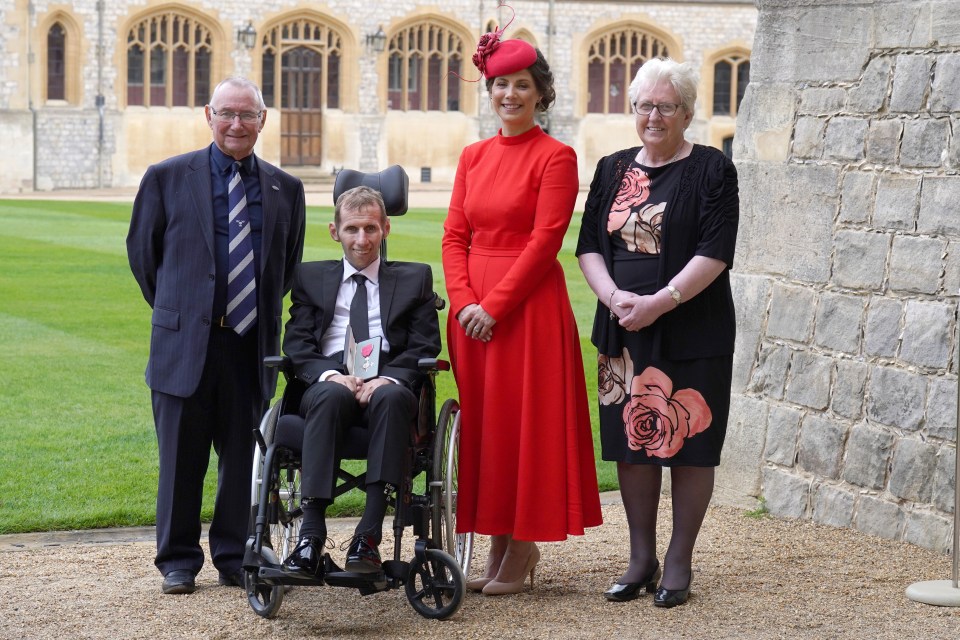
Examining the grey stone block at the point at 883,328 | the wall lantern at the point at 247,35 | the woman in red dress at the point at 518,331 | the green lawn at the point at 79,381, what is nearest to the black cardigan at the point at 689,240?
the woman in red dress at the point at 518,331

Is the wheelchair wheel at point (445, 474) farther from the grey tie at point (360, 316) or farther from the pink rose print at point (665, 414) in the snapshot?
the pink rose print at point (665, 414)

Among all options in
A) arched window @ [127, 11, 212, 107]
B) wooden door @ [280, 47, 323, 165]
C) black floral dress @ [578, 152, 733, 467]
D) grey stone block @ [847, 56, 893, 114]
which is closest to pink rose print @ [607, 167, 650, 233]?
black floral dress @ [578, 152, 733, 467]

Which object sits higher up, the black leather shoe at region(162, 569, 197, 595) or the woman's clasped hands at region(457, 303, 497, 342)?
the woman's clasped hands at region(457, 303, 497, 342)

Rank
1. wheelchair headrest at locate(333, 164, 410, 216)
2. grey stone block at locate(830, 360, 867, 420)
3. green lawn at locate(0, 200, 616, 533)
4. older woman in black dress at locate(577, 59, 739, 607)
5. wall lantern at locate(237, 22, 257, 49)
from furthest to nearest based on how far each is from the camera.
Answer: wall lantern at locate(237, 22, 257, 49) → green lawn at locate(0, 200, 616, 533) → grey stone block at locate(830, 360, 867, 420) → wheelchair headrest at locate(333, 164, 410, 216) → older woman in black dress at locate(577, 59, 739, 607)

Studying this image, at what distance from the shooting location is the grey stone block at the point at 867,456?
16.3 feet

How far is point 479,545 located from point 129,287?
8320 mm

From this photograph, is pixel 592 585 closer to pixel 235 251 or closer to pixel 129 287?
pixel 235 251

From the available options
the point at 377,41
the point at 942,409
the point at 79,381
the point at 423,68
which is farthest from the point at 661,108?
the point at 423,68

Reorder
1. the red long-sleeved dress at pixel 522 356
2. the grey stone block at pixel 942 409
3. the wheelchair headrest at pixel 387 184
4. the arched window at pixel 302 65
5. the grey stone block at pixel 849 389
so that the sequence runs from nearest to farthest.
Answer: the red long-sleeved dress at pixel 522 356 → the wheelchair headrest at pixel 387 184 → the grey stone block at pixel 942 409 → the grey stone block at pixel 849 389 → the arched window at pixel 302 65

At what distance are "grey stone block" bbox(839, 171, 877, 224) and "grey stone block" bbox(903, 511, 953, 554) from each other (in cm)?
108

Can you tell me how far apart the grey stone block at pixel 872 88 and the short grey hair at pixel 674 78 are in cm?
128

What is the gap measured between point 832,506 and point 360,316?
6.88 feet

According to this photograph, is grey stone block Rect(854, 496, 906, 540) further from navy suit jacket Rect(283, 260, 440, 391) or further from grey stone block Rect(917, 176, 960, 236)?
navy suit jacket Rect(283, 260, 440, 391)

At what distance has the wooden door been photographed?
3319cm
